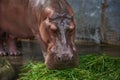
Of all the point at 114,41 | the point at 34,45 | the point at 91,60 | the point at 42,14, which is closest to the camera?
the point at 42,14

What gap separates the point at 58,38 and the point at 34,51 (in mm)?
3626

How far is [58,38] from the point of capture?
1.88 m

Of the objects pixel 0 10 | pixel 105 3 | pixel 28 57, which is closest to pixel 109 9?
pixel 105 3

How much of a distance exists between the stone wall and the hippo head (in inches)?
185

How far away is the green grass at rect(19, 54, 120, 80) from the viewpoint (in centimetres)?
402

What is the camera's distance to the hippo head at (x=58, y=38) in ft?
6.04

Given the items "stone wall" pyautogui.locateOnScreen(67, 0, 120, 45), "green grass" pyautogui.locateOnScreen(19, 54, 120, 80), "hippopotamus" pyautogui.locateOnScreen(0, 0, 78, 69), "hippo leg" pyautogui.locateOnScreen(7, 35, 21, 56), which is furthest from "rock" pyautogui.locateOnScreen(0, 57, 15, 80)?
"stone wall" pyautogui.locateOnScreen(67, 0, 120, 45)

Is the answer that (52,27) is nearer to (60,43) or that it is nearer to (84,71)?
(60,43)

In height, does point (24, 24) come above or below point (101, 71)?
above

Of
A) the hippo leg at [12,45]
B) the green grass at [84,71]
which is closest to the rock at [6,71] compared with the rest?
the green grass at [84,71]

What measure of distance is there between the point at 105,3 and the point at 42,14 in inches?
195

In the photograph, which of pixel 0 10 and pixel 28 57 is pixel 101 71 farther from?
pixel 0 10

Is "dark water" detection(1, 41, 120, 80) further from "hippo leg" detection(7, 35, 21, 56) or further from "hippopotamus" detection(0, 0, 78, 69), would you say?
"hippopotamus" detection(0, 0, 78, 69)

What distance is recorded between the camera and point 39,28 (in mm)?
1887
